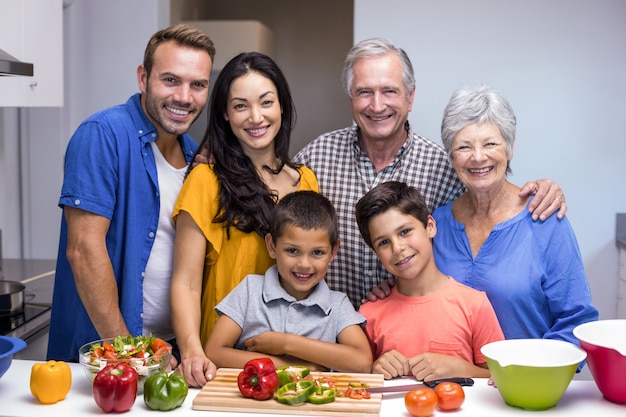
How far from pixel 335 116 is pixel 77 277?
4312mm

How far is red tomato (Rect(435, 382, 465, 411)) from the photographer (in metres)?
1.61

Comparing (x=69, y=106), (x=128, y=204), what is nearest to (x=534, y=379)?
(x=128, y=204)

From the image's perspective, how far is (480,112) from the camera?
2.16 metres

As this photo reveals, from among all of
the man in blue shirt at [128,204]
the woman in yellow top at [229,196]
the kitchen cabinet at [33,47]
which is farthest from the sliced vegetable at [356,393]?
the kitchen cabinet at [33,47]

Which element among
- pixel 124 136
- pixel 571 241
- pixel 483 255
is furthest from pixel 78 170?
pixel 571 241

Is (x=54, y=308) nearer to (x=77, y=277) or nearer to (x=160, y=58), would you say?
(x=77, y=277)

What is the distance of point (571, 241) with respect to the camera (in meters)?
2.13

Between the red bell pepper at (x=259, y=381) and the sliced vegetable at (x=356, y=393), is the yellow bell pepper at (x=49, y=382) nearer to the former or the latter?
the red bell pepper at (x=259, y=381)

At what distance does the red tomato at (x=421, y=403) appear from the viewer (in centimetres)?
156

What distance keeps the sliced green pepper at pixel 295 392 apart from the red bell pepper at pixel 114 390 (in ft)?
1.01

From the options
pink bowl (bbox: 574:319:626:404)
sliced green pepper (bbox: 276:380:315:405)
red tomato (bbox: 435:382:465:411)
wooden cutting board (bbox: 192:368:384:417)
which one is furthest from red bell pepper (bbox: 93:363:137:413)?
pink bowl (bbox: 574:319:626:404)

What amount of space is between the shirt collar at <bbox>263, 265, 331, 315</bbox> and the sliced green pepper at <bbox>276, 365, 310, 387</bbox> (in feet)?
0.94

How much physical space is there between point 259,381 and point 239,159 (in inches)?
31.5

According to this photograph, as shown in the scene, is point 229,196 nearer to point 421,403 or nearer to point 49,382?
point 49,382
